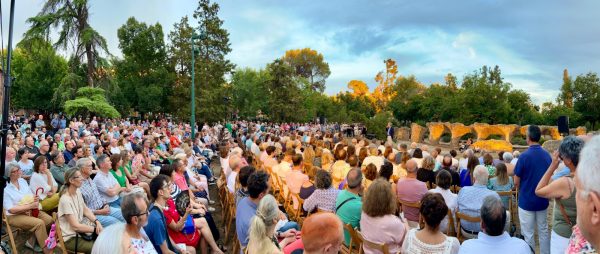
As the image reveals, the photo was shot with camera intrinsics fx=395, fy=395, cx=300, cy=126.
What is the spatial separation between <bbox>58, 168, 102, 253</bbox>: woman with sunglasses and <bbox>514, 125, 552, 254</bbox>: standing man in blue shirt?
4.86 metres

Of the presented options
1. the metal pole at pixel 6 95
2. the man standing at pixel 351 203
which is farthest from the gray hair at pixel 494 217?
the metal pole at pixel 6 95

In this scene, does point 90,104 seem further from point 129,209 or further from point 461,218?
point 461,218

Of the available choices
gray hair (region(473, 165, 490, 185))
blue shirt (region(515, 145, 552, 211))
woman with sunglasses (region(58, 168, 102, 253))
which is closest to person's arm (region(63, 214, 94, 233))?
woman with sunglasses (region(58, 168, 102, 253))

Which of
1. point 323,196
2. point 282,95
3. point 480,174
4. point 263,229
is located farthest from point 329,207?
point 282,95

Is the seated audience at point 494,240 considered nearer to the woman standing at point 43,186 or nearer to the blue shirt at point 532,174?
the blue shirt at point 532,174

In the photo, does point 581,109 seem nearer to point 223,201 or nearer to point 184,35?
point 184,35

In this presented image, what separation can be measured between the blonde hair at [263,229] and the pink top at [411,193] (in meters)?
2.69

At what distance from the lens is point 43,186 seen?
5.57m

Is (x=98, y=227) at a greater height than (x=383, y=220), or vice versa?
(x=383, y=220)

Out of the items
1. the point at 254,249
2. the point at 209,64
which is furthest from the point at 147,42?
the point at 254,249

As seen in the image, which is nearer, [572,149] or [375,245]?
[572,149]

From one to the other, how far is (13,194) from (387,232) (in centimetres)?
452

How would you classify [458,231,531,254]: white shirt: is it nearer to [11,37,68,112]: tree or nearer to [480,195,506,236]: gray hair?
[480,195,506,236]: gray hair

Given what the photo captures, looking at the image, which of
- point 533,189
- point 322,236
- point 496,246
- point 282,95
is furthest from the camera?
point 282,95
